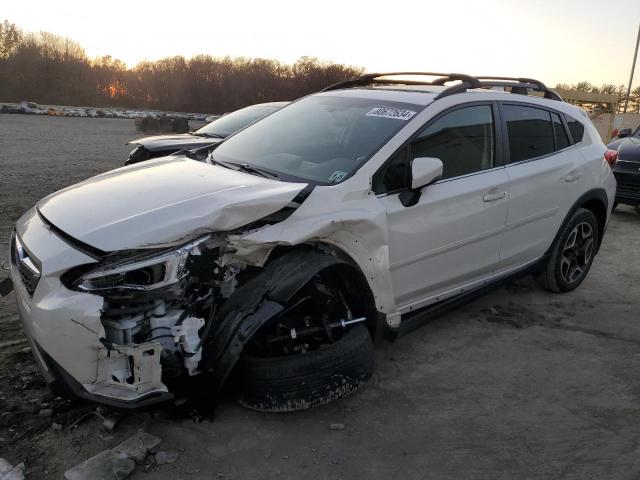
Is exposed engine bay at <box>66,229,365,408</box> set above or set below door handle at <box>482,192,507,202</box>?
below

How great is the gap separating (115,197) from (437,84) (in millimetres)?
2660

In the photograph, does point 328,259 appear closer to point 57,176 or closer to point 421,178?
point 421,178

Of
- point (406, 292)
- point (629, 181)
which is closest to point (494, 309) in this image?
point (406, 292)

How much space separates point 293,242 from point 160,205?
0.70m

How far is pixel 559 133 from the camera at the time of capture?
4.53m

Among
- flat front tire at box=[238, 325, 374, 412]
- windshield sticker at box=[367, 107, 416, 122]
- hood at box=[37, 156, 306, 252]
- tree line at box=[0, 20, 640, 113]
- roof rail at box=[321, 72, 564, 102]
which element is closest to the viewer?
hood at box=[37, 156, 306, 252]

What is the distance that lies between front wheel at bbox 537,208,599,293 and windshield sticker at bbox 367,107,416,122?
2.03 meters

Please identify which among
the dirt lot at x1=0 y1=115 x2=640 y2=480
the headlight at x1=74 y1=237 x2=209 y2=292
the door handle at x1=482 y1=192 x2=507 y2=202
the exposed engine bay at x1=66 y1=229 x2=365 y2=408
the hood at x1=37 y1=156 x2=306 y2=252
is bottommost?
the dirt lot at x1=0 y1=115 x2=640 y2=480

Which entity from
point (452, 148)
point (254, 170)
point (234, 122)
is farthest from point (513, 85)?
point (234, 122)

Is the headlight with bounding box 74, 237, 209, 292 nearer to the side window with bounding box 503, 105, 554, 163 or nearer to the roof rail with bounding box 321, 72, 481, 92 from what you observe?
the roof rail with bounding box 321, 72, 481, 92

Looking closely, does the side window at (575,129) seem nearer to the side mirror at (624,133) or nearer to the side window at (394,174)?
the side window at (394,174)

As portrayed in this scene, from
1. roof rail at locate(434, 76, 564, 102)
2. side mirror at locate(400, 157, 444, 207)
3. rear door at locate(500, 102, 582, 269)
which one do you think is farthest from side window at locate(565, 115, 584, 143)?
side mirror at locate(400, 157, 444, 207)

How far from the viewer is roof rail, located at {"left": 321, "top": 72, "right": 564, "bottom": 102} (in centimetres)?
392

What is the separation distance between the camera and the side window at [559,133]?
4492mm
